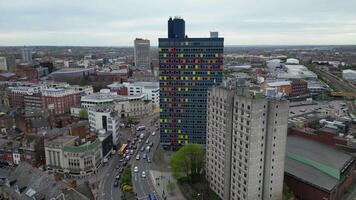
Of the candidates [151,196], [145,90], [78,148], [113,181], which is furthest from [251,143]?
[145,90]

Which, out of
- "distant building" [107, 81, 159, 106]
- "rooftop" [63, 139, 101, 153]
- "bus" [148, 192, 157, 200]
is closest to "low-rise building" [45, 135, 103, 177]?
"rooftop" [63, 139, 101, 153]

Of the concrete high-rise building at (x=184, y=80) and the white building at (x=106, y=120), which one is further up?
the concrete high-rise building at (x=184, y=80)

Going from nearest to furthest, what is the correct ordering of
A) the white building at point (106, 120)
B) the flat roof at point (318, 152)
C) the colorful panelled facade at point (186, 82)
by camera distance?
the flat roof at point (318, 152) → the colorful panelled facade at point (186, 82) → the white building at point (106, 120)

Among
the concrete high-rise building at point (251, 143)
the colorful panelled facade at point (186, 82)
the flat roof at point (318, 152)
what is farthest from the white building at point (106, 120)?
the flat roof at point (318, 152)

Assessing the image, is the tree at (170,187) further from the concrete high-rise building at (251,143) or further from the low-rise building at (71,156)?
the low-rise building at (71,156)

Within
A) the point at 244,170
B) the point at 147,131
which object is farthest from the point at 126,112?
the point at 244,170

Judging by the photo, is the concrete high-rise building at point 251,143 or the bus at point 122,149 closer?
the concrete high-rise building at point 251,143

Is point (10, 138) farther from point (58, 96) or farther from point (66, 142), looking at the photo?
point (58, 96)
